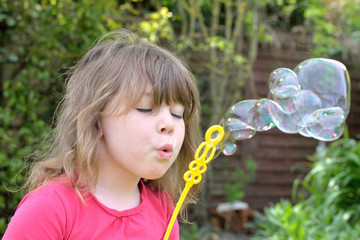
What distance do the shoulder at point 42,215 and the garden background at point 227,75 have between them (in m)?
0.35

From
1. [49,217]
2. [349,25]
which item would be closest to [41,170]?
[49,217]

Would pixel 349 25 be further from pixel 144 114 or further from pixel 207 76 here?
pixel 144 114

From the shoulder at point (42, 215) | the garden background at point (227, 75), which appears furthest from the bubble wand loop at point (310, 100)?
the shoulder at point (42, 215)

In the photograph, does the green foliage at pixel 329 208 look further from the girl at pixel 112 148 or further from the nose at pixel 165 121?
the nose at pixel 165 121

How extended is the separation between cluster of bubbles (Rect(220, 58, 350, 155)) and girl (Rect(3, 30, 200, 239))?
20.7 inches

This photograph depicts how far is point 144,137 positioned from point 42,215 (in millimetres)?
317

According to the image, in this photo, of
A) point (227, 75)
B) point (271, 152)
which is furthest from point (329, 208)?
point (271, 152)

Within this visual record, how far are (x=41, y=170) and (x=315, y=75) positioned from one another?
114cm

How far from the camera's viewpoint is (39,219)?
1.10 metres

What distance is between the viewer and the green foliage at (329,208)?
119 inches

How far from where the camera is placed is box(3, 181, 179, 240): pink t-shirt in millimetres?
1097

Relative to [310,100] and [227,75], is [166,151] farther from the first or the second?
[227,75]

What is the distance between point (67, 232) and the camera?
1149mm

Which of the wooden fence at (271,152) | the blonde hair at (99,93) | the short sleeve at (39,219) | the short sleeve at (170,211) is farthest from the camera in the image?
the wooden fence at (271,152)
